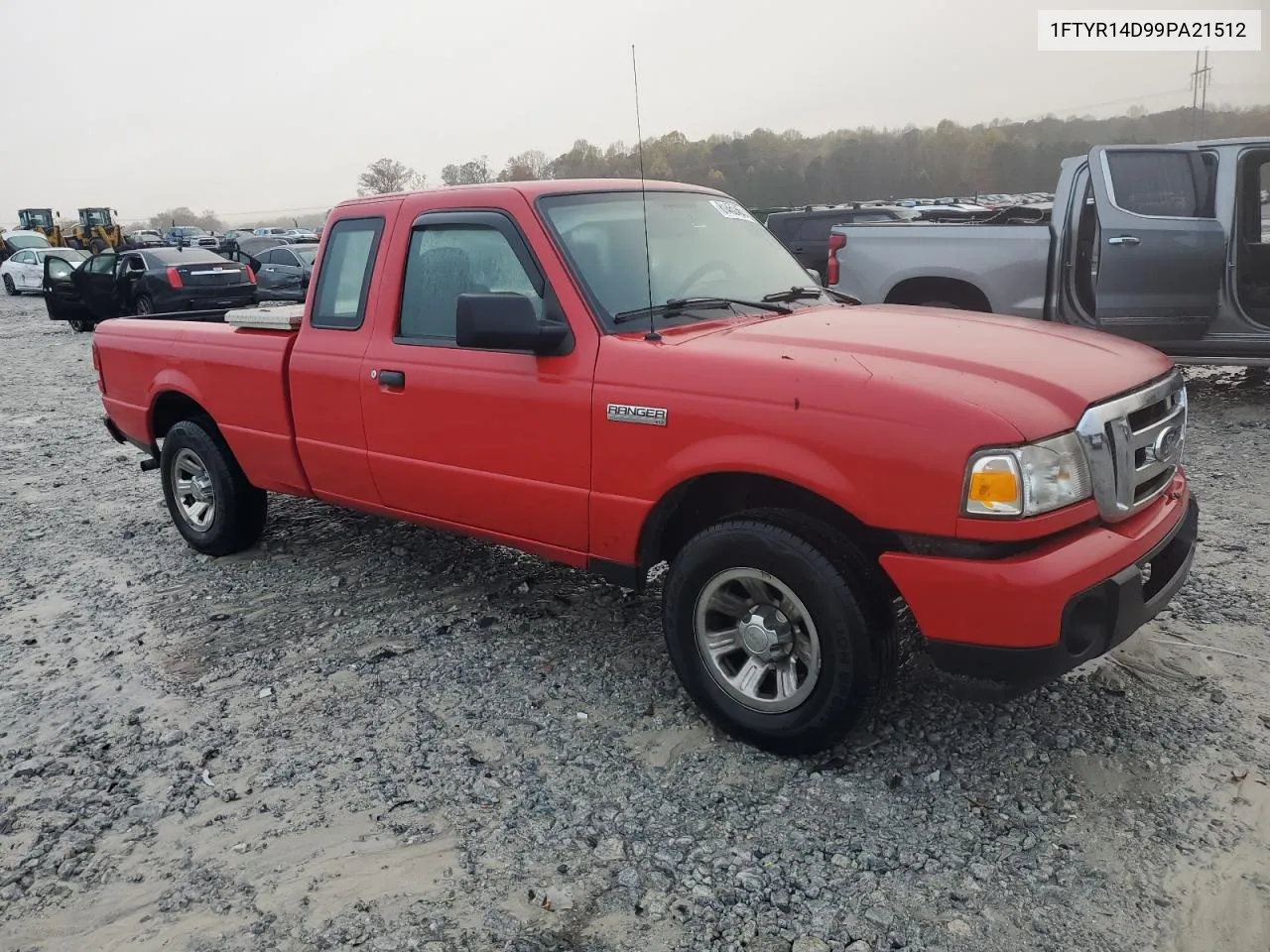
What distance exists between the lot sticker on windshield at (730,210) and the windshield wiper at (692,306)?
2.19ft

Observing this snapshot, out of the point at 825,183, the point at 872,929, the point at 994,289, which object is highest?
the point at 825,183

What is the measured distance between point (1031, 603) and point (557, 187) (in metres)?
2.43

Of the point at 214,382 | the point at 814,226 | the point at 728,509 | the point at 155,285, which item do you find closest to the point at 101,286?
the point at 155,285

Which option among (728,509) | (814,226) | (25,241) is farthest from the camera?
(25,241)

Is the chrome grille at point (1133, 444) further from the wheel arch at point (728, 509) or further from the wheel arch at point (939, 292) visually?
the wheel arch at point (939, 292)

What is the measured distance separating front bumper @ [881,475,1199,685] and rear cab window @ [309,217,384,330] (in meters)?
2.67

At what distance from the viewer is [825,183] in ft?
126

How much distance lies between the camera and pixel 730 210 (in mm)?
4395

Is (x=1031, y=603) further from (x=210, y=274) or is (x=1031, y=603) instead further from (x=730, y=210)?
(x=210, y=274)

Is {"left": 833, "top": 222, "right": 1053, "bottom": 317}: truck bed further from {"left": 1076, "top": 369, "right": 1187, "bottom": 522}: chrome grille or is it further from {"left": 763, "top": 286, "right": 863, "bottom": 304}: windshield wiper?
{"left": 1076, "top": 369, "right": 1187, "bottom": 522}: chrome grille

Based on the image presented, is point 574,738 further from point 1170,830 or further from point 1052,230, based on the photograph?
point 1052,230

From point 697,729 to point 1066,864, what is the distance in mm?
1241

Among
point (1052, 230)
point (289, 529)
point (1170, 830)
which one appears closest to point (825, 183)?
point (1052, 230)

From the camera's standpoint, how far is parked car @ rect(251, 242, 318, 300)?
767 inches
